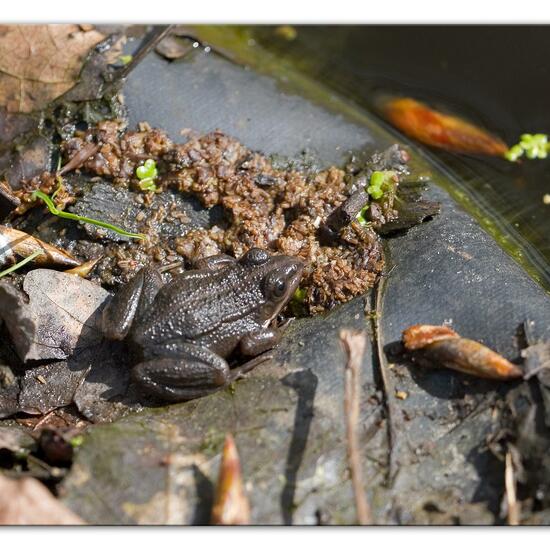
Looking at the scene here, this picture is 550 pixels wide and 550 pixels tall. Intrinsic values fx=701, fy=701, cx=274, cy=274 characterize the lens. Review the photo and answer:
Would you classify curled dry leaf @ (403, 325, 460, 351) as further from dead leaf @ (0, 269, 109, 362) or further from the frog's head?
dead leaf @ (0, 269, 109, 362)

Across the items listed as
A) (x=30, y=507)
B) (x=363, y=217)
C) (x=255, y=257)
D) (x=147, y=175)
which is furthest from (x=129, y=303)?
(x=363, y=217)

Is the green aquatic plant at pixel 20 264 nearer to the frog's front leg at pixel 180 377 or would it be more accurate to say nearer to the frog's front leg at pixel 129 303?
the frog's front leg at pixel 129 303

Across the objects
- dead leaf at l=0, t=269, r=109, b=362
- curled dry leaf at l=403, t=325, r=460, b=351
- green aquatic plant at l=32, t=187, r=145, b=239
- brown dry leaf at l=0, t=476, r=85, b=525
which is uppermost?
green aquatic plant at l=32, t=187, r=145, b=239

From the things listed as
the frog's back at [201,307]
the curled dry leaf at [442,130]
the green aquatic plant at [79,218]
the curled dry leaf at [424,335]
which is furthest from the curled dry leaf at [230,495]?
the curled dry leaf at [442,130]

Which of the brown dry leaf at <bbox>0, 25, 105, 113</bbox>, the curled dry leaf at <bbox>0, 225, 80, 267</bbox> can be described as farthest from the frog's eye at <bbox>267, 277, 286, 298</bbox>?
the brown dry leaf at <bbox>0, 25, 105, 113</bbox>

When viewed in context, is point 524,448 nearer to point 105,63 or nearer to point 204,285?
point 204,285

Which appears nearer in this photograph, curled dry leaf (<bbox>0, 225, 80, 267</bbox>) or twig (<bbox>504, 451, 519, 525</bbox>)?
twig (<bbox>504, 451, 519, 525</bbox>)

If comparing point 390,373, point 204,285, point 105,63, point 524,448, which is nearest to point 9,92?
point 105,63
